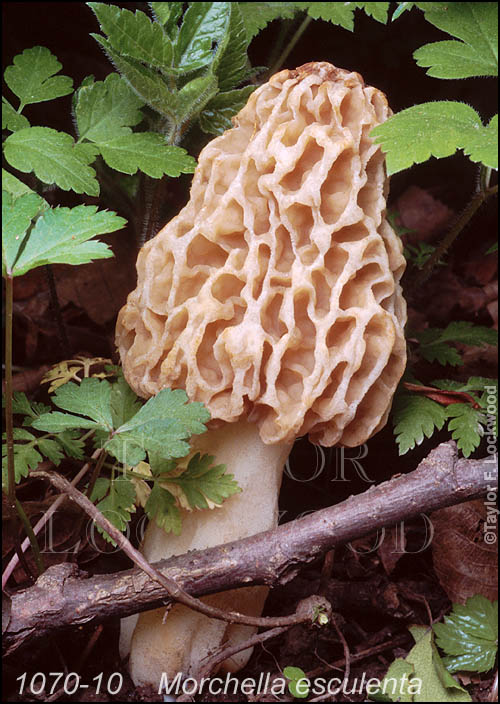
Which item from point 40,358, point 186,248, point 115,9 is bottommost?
point 40,358

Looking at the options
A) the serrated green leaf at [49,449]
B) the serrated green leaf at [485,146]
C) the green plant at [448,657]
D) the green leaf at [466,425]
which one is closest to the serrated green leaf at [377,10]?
the serrated green leaf at [485,146]

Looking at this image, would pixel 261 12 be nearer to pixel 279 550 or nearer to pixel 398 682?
pixel 279 550

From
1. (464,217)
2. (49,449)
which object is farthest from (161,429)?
(464,217)

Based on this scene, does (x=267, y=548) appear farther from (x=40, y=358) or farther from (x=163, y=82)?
(x=40, y=358)

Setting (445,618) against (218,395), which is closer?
(218,395)

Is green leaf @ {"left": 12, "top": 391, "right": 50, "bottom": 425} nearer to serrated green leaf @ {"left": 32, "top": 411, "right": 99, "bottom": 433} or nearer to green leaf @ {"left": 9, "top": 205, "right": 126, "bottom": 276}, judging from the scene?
serrated green leaf @ {"left": 32, "top": 411, "right": 99, "bottom": 433}

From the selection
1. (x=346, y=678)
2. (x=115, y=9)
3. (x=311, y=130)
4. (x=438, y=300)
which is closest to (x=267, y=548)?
(x=346, y=678)

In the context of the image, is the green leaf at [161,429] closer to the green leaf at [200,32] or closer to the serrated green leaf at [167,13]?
the green leaf at [200,32]
